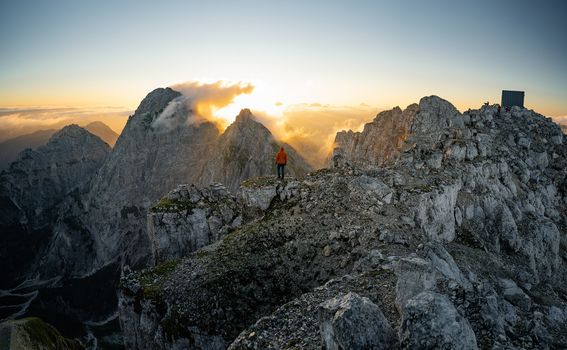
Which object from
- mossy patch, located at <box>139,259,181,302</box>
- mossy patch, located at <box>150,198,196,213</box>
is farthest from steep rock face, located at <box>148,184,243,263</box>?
mossy patch, located at <box>139,259,181,302</box>

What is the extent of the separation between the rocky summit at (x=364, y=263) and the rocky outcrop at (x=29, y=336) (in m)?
31.1

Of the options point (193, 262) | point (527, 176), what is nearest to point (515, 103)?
point (527, 176)

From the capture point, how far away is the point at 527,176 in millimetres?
67438

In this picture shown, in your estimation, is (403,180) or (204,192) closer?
(403,180)

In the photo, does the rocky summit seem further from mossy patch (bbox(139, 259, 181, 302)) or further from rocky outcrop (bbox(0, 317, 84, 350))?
rocky outcrop (bbox(0, 317, 84, 350))

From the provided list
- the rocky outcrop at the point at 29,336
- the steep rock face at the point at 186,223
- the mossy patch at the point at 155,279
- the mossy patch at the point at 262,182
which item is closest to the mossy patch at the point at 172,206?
the steep rock face at the point at 186,223

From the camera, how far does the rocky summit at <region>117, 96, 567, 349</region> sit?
16047mm

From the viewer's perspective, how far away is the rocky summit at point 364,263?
16047 mm

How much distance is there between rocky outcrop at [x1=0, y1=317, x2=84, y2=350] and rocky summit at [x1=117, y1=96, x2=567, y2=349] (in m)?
31.1

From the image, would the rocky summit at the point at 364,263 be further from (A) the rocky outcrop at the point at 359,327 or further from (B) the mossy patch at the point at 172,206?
(B) the mossy patch at the point at 172,206

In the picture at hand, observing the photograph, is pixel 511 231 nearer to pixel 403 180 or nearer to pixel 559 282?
pixel 559 282

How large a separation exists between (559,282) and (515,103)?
5259 cm

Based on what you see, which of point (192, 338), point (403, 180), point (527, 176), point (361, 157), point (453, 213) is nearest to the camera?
point (192, 338)

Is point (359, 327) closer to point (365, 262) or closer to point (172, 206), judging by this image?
point (365, 262)
